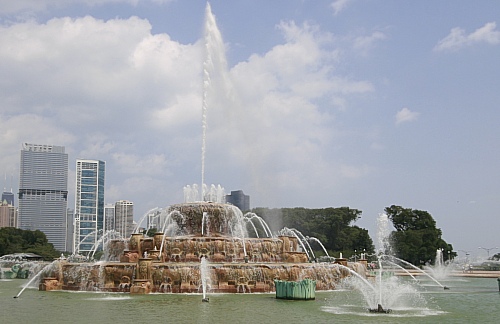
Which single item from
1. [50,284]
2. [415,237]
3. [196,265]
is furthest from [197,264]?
[415,237]

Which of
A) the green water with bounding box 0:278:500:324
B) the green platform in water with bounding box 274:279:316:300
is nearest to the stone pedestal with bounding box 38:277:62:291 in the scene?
the green water with bounding box 0:278:500:324

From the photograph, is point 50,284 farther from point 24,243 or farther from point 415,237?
point 24,243

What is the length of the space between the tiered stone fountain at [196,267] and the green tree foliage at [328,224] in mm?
55180

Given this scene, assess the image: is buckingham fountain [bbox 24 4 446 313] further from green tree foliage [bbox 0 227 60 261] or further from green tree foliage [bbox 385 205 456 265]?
green tree foliage [bbox 0 227 60 261]

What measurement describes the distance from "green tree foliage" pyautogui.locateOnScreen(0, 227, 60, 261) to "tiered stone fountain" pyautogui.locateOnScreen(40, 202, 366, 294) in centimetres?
6036

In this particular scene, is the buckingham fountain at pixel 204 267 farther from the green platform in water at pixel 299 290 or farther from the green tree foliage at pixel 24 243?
the green tree foliage at pixel 24 243

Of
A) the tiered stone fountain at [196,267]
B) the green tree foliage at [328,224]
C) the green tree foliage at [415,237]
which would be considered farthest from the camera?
the green tree foliage at [328,224]

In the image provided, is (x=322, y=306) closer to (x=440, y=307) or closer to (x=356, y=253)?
(x=440, y=307)

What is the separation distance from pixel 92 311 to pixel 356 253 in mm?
70537

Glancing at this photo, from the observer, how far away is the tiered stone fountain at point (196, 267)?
27.9 meters

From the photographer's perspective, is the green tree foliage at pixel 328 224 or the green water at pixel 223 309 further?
the green tree foliage at pixel 328 224

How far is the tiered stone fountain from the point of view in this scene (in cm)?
2791

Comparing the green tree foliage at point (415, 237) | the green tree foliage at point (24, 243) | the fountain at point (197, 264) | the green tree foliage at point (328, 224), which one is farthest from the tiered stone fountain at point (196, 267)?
the green tree foliage at point (24, 243)

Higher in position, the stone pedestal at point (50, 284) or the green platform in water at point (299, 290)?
the green platform in water at point (299, 290)
